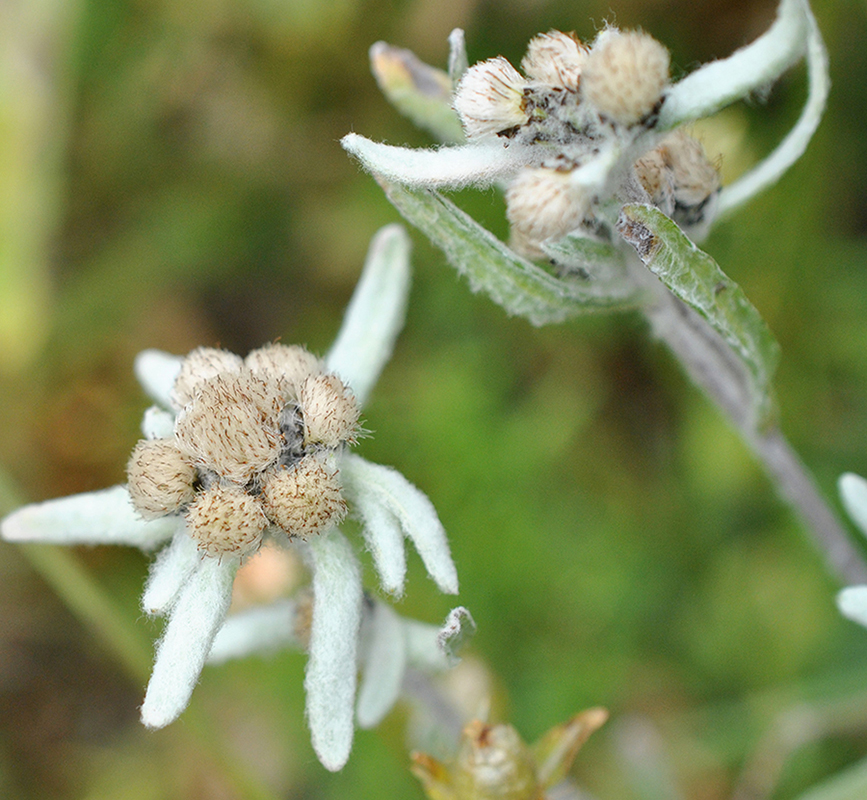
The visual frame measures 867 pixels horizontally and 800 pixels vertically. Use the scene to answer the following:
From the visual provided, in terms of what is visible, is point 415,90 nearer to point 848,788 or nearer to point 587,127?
point 587,127

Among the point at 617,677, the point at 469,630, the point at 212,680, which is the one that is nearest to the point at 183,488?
the point at 469,630


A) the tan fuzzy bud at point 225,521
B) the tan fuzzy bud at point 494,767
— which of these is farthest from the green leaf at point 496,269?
the tan fuzzy bud at point 494,767

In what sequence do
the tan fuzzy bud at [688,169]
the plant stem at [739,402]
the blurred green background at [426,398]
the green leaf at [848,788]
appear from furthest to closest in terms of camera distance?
the blurred green background at [426,398]
the green leaf at [848,788]
the plant stem at [739,402]
the tan fuzzy bud at [688,169]

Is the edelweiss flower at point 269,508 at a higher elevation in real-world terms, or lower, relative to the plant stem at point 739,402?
higher

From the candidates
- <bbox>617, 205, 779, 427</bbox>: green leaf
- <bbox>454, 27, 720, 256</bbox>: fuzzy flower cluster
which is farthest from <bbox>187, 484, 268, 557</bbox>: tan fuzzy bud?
<bbox>617, 205, 779, 427</bbox>: green leaf

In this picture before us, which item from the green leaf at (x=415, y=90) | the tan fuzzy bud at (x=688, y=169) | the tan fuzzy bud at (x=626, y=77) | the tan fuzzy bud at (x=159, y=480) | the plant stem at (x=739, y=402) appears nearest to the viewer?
the tan fuzzy bud at (x=626, y=77)

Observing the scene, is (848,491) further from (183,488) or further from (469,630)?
(183,488)

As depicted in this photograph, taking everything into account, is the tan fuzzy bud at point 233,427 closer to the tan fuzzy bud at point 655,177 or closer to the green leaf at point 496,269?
the green leaf at point 496,269

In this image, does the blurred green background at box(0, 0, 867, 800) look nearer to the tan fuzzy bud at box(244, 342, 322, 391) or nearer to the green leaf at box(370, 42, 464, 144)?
Result: the tan fuzzy bud at box(244, 342, 322, 391)
